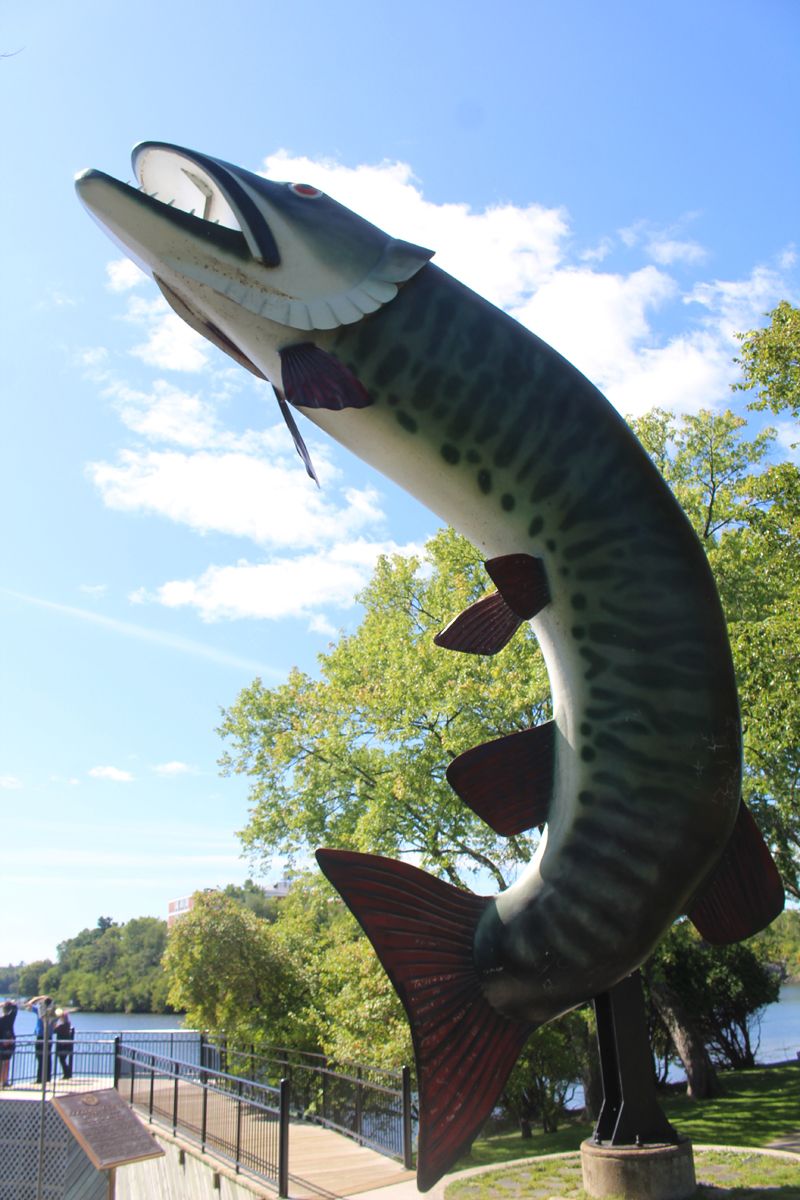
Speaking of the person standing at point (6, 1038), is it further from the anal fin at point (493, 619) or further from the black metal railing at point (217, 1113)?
the anal fin at point (493, 619)

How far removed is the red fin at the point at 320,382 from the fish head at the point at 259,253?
73 millimetres

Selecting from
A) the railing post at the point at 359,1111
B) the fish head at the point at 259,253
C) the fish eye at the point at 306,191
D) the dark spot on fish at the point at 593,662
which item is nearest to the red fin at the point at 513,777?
the dark spot on fish at the point at 593,662

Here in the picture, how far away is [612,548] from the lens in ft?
8.82

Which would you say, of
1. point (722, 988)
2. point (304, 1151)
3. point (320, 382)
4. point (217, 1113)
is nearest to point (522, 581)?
point (320, 382)

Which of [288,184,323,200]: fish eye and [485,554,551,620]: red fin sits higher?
[288,184,323,200]: fish eye

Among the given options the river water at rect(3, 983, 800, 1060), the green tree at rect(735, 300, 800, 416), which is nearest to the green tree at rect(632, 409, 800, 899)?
the green tree at rect(735, 300, 800, 416)

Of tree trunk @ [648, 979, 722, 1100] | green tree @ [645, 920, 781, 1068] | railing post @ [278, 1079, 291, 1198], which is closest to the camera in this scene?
railing post @ [278, 1079, 291, 1198]

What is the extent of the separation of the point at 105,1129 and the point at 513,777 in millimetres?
5778

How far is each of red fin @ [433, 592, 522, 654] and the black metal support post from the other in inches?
103

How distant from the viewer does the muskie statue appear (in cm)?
258

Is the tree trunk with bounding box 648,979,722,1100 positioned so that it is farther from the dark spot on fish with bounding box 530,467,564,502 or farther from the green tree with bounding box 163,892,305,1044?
the dark spot on fish with bounding box 530,467,564,502

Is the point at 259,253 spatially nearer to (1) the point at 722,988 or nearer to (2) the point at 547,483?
(2) the point at 547,483

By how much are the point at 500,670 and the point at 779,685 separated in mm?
5191

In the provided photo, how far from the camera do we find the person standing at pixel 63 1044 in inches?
596
